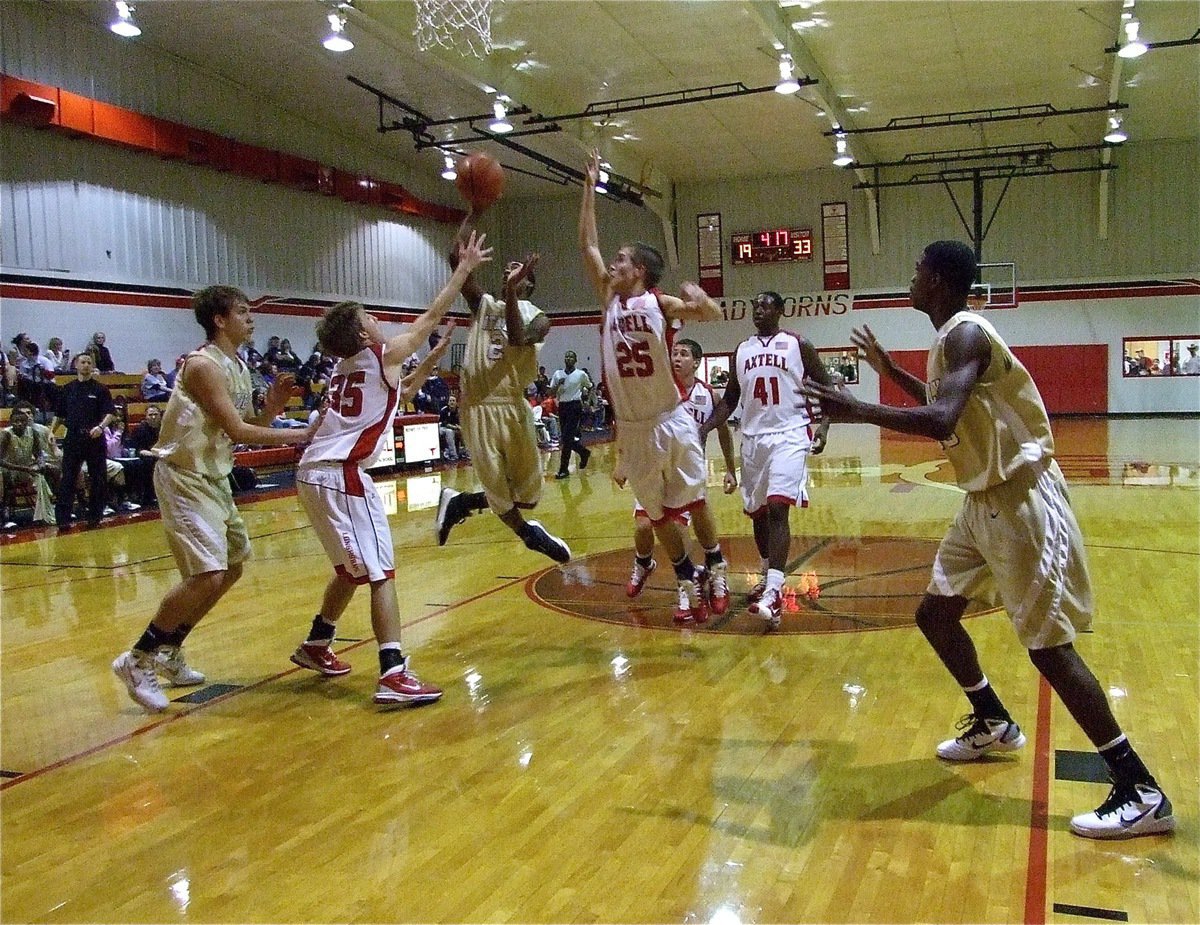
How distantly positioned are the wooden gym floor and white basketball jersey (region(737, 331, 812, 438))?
1.05 metres

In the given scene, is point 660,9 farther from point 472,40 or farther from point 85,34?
point 85,34

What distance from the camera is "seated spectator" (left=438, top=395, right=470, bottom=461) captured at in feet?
57.7

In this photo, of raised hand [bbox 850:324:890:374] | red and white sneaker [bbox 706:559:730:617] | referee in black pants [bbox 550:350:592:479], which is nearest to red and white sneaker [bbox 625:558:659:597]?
red and white sneaker [bbox 706:559:730:617]

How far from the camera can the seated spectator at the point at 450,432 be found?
17.6m

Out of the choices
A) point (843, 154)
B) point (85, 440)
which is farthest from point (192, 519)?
point (843, 154)

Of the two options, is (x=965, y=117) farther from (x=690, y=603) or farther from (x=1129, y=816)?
(x=1129, y=816)

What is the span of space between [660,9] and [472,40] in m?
2.89

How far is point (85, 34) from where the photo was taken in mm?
15609

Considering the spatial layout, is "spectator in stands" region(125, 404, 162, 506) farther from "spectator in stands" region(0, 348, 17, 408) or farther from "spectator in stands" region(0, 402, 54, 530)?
"spectator in stands" region(0, 348, 17, 408)

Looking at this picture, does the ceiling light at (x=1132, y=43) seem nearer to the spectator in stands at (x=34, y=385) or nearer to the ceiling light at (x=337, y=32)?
the ceiling light at (x=337, y=32)

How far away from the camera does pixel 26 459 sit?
10656 mm

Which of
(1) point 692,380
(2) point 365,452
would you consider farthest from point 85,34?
(2) point 365,452

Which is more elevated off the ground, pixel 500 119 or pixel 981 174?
pixel 981 174

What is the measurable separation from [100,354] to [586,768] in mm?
14396
